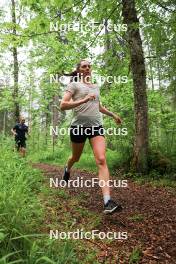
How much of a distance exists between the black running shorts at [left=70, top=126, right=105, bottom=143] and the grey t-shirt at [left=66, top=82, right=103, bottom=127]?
6 centimetres

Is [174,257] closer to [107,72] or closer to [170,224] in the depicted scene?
[170,224]

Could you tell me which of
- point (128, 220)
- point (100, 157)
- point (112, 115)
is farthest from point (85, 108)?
point (128, 220)

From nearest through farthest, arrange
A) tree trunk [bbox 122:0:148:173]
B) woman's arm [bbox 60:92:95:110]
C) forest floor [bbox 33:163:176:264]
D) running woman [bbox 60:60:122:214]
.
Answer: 1. forest floor [bbox 33:163:176:264]
2. woman's arm [bbox 60:92:95:110]
3. running woman [bbox 60:60:122:214]
4. tree trunk [bbox 122:0:148:173]

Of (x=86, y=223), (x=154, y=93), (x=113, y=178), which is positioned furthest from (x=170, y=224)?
(x=154, y=93)

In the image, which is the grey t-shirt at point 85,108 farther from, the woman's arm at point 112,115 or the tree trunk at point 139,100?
the tree trunk at point 139,100

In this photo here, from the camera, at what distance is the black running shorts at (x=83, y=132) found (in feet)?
19.4

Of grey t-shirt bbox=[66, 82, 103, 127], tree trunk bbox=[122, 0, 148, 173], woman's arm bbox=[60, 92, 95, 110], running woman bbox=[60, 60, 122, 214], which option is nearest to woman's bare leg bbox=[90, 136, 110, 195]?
running woman bbox=[60, 60, 122, 214]

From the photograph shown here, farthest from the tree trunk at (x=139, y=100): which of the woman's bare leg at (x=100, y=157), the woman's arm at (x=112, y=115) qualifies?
the woman's bare leg at (x=100, y=157)

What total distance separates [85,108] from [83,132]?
0.36 meters

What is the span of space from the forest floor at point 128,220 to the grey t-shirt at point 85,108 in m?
1.23

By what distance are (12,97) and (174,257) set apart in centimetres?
1962

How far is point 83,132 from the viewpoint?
19.7 ft

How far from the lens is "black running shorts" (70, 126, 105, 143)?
5.93 metres

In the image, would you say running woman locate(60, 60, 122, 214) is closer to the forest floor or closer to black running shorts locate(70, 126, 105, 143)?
black running shorts locate(70, 126, 105, 143)
